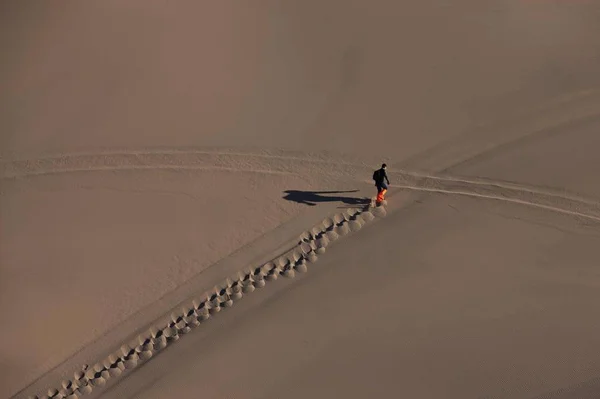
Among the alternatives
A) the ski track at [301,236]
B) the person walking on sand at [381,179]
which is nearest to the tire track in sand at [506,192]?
the ski track at [301,236]

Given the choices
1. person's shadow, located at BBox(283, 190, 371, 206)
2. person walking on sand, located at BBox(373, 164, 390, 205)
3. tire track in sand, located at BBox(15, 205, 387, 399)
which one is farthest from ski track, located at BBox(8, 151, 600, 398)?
person walking on sand, located at BBox(373, 164, 390, 205)

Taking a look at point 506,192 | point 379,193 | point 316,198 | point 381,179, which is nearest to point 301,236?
point 316,198

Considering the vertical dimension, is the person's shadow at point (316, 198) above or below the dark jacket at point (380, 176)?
below

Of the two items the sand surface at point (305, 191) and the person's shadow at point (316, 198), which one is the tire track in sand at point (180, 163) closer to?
the sand surface at point (305, 191)

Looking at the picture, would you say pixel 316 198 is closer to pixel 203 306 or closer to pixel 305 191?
pixel 305 191

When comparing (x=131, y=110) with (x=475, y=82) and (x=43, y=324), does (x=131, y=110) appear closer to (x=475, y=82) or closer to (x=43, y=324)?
(x=43, y=324)
